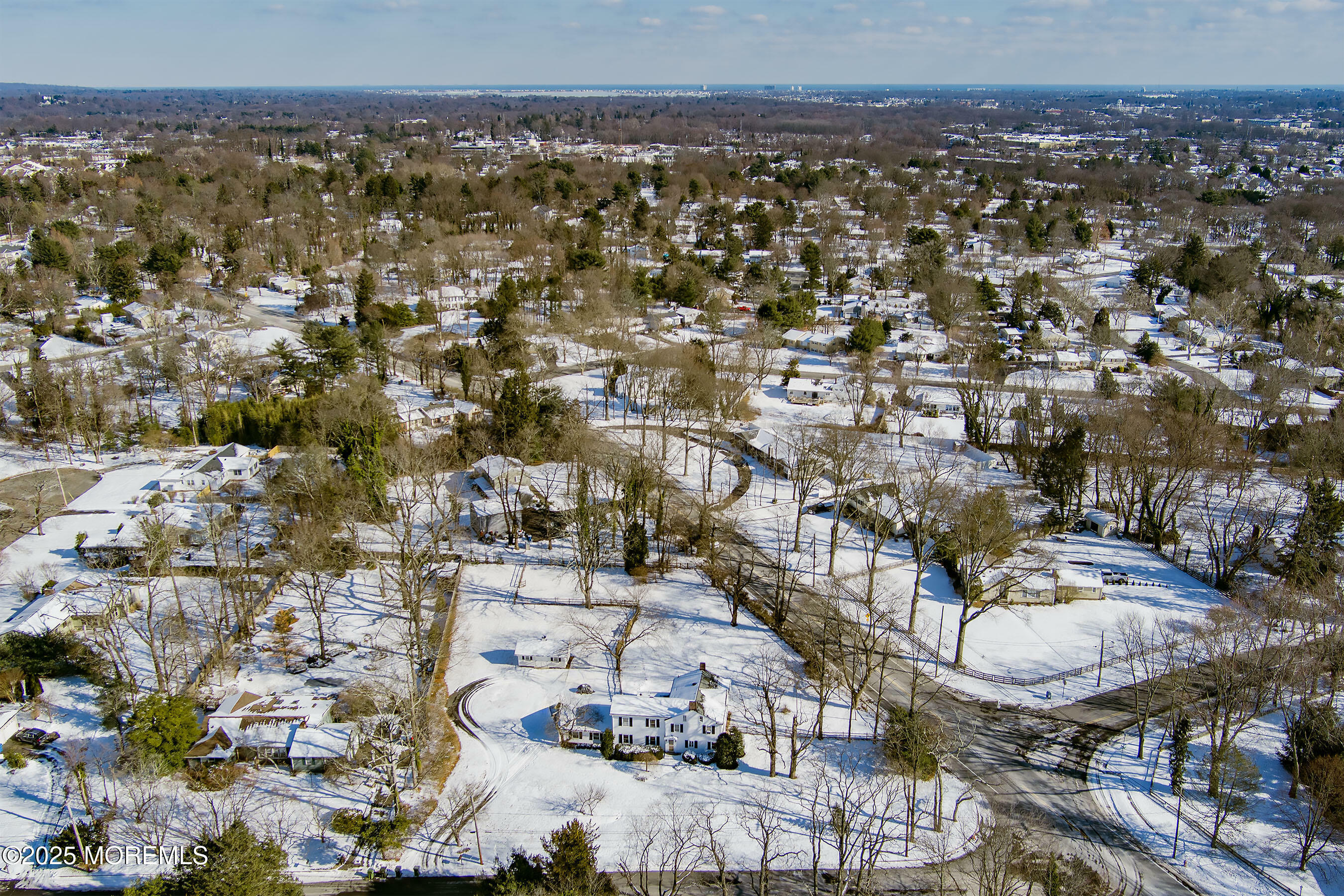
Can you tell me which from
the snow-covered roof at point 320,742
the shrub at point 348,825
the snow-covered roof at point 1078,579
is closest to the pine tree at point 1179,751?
the snow-covered roof at point 1078,579

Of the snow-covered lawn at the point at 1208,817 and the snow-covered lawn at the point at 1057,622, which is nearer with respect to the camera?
the snow-covered lawn at the point at 1208,817

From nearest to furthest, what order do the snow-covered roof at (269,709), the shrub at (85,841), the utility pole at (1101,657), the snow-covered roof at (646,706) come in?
the shrub at (85,841) → the snow-covered roof at (269,709) → the snow-covered roof at (646,706) → the utility pole at (1101,657)

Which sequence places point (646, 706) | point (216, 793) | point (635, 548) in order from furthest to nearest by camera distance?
1. point (635, 548)
2. point (646, 706)
3. point (216, 793)

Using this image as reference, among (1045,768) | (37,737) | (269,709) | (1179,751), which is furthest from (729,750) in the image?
(37,737)

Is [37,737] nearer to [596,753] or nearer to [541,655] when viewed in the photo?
[541,655]

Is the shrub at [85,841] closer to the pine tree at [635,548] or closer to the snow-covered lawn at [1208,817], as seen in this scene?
the pine tree at [635,548]

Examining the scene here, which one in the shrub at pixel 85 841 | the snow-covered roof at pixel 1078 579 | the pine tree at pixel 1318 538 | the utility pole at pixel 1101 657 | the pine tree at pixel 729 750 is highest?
the pine tree at pixel 1318 538

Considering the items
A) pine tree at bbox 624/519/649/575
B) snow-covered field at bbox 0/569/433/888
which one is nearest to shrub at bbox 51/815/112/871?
snow-covered field at bbox 0/569/433/888
